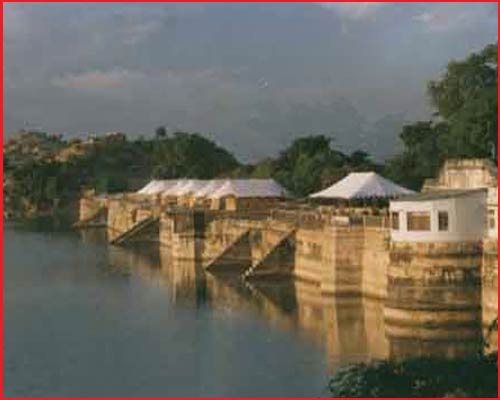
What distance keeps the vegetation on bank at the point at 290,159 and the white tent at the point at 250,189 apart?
8471 millimetres

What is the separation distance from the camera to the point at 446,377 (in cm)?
3123

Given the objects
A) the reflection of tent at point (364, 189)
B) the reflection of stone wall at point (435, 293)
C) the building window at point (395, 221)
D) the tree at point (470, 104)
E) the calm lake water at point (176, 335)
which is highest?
the tree at point (470, 104)

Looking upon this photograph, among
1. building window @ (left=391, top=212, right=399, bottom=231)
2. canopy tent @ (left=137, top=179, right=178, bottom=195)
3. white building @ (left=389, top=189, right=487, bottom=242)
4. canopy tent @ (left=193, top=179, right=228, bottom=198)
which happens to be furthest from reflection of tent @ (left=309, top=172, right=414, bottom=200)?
canopy tent @ (left=137, top=179, right=178, bottom=195)

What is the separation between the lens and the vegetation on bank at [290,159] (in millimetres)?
73750

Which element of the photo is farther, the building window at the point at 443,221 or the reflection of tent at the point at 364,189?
the reflection of tent at the point at 364,189

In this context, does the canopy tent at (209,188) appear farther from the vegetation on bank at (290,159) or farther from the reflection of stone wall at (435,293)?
the reflection of stone wall at (435,293)

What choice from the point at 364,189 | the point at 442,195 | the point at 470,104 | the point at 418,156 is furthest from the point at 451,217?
the point at 418,156

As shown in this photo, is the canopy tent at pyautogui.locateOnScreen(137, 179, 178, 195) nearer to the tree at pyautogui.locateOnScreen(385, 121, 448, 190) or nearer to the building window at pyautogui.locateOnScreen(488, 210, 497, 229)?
the tree at pyautogui.locateOnScreen(385, 121, 448, 190)

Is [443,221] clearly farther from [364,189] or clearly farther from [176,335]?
[364,189]

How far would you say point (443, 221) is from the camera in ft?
148

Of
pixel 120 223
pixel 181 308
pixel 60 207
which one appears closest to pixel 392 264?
pixel 181 308

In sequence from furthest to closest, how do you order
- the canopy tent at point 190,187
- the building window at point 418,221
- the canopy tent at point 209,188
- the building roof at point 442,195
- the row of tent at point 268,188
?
1. the canopy tent at point 190,187
2. the canopy tent at point 209,188
3. the row of tent at point 268,188
4. the building window at point 418,221
5. the building roof at point 442,195

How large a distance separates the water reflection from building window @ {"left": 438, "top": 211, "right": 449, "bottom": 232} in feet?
12.0

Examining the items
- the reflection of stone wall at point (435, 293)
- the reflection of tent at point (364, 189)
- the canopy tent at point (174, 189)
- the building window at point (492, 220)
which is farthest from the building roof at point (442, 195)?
the canopy tent at point (174, 189)
